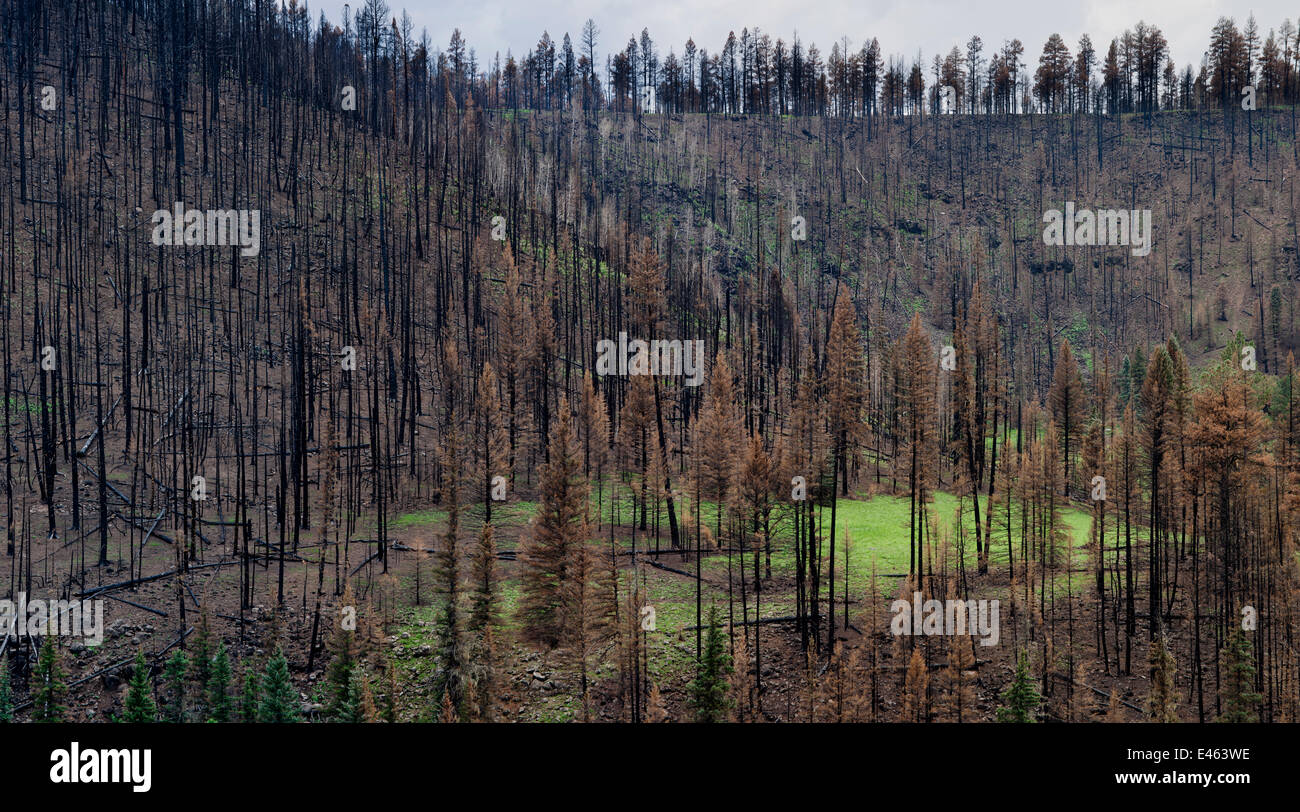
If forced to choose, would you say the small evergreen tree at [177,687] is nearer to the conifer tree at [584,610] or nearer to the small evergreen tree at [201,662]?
the small evergreen tree at [201,662]

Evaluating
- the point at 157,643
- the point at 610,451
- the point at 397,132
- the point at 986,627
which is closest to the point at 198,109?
the point at 397,132

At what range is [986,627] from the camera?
43.7 m

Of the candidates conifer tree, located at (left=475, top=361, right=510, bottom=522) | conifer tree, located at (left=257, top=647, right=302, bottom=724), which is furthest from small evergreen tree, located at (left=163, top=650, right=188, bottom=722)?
conifer tree, located at (left=475, top=361, right=510, bottom=522)

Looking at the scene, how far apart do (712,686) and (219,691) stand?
2032 centimetres

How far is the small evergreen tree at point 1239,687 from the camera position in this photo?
34500 mm

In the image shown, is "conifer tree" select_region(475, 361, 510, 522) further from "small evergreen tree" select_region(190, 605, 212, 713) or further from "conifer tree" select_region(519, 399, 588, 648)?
"small evergreen tree" select_region(190, 605, 212, 713)

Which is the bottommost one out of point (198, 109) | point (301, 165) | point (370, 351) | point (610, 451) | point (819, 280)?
point (610, 451)

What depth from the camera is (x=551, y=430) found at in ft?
→ 212

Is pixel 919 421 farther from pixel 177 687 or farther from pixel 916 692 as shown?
pixel 177 687

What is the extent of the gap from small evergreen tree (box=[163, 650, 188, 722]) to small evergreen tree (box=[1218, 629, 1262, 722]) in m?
43.1

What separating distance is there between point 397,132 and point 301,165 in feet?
68.1

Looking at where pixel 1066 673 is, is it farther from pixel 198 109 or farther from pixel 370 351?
pixel 198 109

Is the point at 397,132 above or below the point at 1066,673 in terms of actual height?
above

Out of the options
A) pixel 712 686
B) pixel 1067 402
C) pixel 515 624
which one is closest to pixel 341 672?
pixel 515 624
